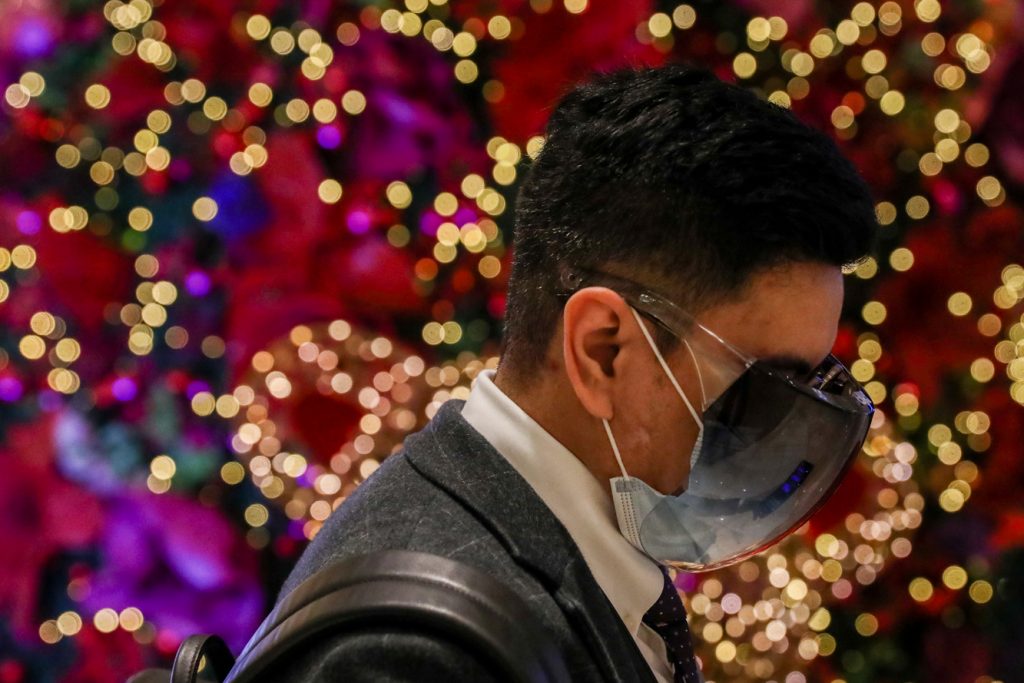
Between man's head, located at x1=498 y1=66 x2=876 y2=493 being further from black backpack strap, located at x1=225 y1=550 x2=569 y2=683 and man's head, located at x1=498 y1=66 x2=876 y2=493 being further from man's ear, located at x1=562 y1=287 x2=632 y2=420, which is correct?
black backpack strap, located at x1=225 y1=550 x2=569 y2=683

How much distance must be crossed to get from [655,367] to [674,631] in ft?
0.80

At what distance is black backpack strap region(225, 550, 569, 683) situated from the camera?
53cm

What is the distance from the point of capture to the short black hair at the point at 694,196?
736 mm

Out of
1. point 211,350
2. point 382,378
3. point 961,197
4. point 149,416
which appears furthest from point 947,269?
point 149,416

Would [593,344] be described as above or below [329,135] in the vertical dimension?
above

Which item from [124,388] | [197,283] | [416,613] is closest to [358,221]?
[197,283]

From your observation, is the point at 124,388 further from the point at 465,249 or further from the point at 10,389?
the point at 465,249

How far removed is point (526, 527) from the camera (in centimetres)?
71

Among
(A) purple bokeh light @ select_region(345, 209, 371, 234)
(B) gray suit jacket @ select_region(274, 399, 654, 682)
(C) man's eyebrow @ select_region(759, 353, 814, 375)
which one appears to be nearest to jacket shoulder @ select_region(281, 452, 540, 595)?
(B) gray suit jacket @ select_region(274, 399, 654, 682)

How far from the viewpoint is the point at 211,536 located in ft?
5.28

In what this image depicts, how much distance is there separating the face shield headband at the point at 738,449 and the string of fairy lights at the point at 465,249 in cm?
74

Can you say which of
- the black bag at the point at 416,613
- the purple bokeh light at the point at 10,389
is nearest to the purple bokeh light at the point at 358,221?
the purple bokeh light at the point at 10,389

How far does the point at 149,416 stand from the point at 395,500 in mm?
1055

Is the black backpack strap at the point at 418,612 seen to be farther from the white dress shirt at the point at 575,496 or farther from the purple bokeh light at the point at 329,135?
the purple bokeh light at the point at 329,135
